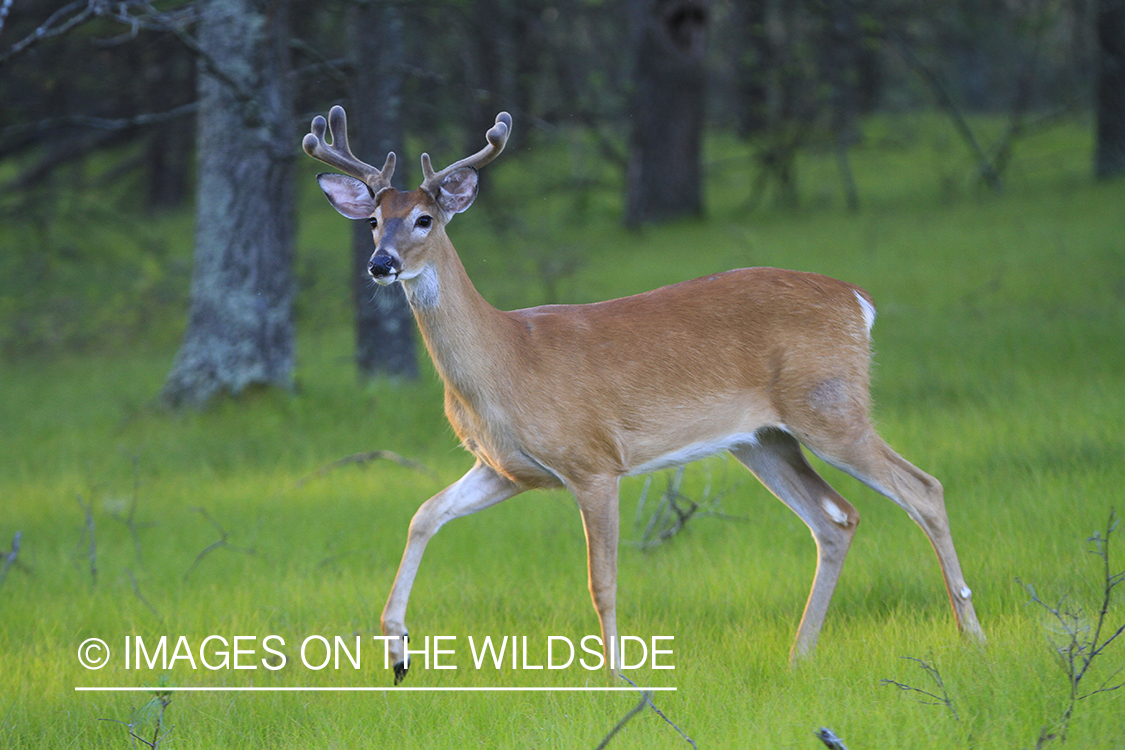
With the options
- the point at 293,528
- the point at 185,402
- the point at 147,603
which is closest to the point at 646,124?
the point at 185,402

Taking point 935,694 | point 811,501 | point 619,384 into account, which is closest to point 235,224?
point 619,384

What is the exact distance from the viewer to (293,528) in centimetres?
630

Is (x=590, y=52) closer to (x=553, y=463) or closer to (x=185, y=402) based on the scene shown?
(x=185, y=402)

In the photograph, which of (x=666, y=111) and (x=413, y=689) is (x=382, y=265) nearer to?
(x=413, y=689)

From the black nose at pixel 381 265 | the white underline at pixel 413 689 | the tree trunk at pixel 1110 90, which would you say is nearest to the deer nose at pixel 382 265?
the black nose at pixel 381 265

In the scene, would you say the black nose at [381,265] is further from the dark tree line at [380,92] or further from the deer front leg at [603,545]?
the dark tree line at [380,92]

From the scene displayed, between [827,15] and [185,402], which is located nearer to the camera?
[185,402]

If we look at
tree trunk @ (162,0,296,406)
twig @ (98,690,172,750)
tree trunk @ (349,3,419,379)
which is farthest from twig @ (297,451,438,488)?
twig @ (98,690,172,750)

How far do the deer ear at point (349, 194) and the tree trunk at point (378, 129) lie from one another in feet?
12.4

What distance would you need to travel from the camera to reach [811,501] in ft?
15.5

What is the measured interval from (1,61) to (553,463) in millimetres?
3347

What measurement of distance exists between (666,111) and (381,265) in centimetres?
1256

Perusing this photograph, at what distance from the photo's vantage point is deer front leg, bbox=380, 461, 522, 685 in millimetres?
4285

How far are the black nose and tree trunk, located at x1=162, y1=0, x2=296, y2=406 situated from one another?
4.69 metres
